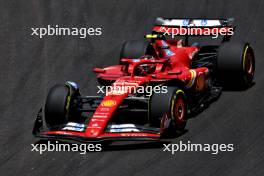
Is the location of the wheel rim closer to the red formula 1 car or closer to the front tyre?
the red formula 1 car

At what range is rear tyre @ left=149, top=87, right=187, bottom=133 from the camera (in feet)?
49.2

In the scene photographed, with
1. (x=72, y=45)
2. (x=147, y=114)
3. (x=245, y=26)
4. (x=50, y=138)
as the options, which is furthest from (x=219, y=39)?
(x=50, y=138)

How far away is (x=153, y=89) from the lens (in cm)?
1609

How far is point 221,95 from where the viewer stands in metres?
17.5

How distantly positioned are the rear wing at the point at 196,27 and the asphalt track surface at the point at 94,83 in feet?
3.84

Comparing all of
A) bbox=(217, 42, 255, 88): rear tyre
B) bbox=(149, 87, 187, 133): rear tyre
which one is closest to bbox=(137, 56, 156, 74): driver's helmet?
bbox=(149, 87, 187, 133): rear tyre

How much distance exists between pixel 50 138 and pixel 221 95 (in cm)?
414

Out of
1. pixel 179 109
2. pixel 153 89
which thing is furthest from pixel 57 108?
pixel 179 109

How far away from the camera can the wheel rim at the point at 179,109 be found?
15.4 m

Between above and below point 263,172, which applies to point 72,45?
above

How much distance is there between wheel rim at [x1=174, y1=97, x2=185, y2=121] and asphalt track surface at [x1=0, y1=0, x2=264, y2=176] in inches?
12.7

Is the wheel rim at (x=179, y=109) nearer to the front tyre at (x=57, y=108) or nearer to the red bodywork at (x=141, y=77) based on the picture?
the red bodywork at (x=141, y=77)

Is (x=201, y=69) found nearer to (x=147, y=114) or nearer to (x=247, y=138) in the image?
(x=147, y=114)

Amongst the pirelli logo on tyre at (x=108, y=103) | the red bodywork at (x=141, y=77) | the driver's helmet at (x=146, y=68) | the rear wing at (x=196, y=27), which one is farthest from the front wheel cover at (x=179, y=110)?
the rear wing at (x=196, y=27)
